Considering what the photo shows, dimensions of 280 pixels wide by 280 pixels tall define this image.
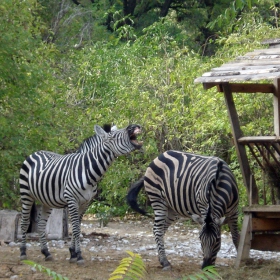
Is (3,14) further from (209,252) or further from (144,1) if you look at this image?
(144,1)

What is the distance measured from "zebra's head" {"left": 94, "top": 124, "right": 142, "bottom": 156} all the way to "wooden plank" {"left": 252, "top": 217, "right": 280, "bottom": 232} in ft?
Result: 6.65

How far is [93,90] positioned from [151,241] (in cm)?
547

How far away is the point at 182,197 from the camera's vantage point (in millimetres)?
8148

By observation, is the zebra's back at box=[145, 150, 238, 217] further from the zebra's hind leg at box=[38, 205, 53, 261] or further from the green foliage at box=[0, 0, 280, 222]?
the green foliage at box=[0, 0, 280, 222]

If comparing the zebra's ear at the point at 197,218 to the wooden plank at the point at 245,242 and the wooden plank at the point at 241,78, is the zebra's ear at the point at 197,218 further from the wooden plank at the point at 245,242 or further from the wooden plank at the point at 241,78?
the wooden plank at the point at 241,78

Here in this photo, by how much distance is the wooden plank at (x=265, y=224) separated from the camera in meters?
7.85

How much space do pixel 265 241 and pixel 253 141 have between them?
4.87ft

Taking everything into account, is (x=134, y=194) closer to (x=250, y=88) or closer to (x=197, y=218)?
(x=197, y=218)

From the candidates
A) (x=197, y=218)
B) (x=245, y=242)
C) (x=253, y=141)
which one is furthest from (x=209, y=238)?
(x=253, y=141)

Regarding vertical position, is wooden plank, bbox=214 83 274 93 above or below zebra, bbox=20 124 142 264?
above

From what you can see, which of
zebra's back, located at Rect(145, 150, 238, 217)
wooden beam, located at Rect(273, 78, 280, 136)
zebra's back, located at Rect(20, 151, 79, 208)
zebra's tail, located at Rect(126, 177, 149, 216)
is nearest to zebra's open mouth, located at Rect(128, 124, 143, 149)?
zebra's back, located at Rect(145, 150, 238, 217)

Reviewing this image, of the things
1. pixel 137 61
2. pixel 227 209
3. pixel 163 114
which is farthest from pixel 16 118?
pixel 137 61

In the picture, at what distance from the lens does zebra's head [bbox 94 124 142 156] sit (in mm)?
8734

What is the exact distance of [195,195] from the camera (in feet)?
26.2
